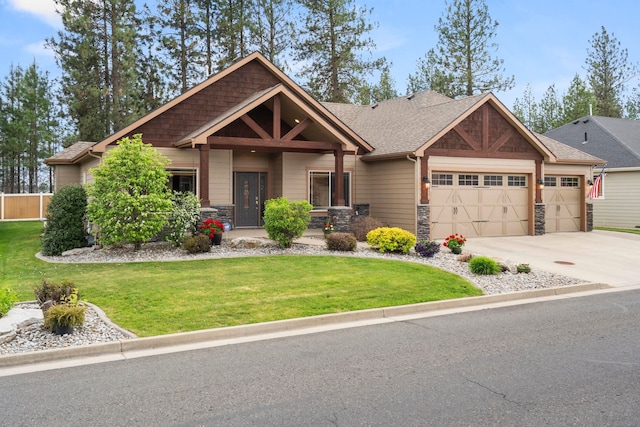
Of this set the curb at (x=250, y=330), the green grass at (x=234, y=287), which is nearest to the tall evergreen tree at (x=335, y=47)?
the green grass at (x=234, y=287)

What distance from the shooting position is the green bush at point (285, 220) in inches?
567

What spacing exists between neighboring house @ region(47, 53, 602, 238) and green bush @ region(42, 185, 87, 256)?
2156mm

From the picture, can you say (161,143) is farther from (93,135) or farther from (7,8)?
(7,8)

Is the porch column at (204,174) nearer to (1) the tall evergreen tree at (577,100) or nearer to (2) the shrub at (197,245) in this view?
(2) the shrub at (197,245)

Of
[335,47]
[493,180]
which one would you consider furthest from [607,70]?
[493,180]

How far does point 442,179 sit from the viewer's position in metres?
18.5

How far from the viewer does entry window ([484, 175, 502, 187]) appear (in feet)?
63.8

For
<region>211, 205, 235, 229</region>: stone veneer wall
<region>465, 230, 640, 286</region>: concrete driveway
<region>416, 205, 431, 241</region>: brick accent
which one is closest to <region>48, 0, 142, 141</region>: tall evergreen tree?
<region>211, 205, 235, 229</region>: stone veneer wall

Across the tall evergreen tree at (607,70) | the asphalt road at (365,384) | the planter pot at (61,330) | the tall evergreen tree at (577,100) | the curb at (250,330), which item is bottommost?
the asphalt road at (365,384)

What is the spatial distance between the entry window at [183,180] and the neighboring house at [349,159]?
3cm

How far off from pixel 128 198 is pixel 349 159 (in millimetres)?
9346

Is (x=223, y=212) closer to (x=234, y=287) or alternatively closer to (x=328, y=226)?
(x=328, y=226)

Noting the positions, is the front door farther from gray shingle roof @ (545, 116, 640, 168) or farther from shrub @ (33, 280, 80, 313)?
gray shingle roof @ (545, 116, 640, 168)

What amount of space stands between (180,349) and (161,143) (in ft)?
38.5
